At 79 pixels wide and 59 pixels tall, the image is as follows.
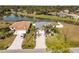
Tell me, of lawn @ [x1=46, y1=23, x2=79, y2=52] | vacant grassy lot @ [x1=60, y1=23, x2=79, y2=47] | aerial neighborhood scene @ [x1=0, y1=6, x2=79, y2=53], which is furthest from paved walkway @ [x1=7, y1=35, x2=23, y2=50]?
vacant grassy lot @ [x1=60, y1=23, x2=79, y2=47]

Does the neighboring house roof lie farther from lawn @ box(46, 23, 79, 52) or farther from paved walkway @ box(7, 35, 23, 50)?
lawn @ box(46, 23, 79, 52)

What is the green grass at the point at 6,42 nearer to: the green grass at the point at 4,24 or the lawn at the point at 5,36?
the lawn at the point at 5,36

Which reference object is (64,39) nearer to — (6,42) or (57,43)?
(57,43)

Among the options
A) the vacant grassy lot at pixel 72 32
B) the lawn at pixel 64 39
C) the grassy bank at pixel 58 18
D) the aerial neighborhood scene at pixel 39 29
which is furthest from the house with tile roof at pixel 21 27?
the vacant grassy lot at pixel 72 32

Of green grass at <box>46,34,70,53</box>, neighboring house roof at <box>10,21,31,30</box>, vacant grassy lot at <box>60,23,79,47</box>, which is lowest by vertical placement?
green grass at <box>46,34,70,53</box>

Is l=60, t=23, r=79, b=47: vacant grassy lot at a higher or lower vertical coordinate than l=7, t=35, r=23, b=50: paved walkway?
higher

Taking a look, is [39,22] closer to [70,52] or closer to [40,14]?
[40,14]
